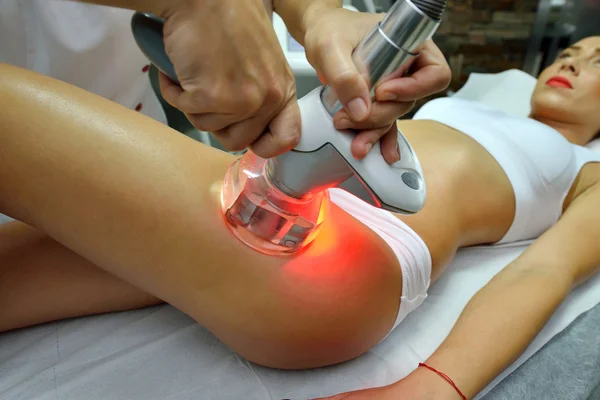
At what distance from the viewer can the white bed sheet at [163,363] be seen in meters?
0.75

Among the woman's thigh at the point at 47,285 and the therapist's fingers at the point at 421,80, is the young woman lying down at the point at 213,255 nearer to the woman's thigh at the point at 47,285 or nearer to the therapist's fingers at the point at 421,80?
the woman's thigh at the point at 47,285

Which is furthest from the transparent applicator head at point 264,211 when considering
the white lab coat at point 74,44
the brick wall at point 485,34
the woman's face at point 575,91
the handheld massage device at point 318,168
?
the brick wall at point 485,34

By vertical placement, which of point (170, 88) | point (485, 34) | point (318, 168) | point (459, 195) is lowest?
point (485, 34)

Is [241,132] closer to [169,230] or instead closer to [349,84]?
[349,84]

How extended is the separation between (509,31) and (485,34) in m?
0.09

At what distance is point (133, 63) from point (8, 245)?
495 millimetres

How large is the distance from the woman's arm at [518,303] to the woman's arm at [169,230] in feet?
0.46

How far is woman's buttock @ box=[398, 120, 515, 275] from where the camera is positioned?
940 mm

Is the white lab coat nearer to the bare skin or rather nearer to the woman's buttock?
the woman's buttock

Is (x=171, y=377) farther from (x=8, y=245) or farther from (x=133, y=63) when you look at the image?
(x=133, y=63)

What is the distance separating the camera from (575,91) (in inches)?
54.6

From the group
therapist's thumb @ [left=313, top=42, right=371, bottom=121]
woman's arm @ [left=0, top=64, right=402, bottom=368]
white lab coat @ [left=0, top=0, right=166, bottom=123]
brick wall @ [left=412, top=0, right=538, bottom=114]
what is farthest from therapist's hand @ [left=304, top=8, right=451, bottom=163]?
brick wall @ [left=412, top=0, right=538, bottom=114]

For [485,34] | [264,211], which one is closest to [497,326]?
[264,211]

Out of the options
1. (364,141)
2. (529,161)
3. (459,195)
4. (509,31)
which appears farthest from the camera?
(509,31)
